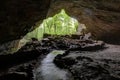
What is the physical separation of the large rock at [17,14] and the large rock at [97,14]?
4.11 meters

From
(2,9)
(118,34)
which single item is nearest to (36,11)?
(2,9)

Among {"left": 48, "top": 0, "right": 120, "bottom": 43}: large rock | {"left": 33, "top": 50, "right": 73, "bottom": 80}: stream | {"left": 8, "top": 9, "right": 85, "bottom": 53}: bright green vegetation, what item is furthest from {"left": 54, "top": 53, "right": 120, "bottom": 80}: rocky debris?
{"left": 8, "top": 9, "right": 85, "bottom": 53}: bright green vegetation

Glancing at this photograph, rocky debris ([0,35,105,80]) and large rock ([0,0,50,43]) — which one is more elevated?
large rock ([0,0,50,43])

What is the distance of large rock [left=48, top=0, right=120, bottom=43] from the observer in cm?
1546

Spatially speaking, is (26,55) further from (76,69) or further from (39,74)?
(76,69)

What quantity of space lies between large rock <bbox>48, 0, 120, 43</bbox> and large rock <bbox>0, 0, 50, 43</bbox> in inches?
162

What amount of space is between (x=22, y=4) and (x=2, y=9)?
116cm

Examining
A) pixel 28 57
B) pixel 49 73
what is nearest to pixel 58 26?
pixel 28 57

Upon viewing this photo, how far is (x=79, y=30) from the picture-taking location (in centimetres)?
2697

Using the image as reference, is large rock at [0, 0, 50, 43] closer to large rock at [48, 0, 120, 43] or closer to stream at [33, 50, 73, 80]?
stream at [33, 50, 73, 80]

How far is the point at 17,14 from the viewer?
1102cm

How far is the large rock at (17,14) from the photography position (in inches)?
392

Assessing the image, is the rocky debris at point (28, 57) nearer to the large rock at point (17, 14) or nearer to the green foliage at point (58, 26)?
the large rock at point (17, 14)

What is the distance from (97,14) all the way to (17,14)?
926 cm
